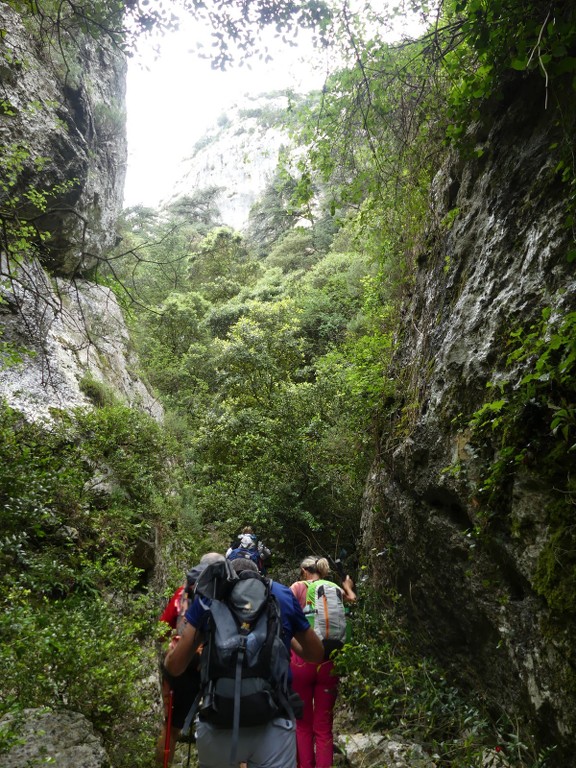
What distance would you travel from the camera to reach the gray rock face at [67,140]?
7188mm

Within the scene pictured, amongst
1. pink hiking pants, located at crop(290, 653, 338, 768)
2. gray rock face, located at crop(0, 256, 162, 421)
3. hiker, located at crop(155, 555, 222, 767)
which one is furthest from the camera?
gray rock face, located at crop(0, 256, 162, 421)

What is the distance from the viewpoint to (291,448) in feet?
28.7

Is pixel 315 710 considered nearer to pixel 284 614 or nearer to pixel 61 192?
pixel 284 614

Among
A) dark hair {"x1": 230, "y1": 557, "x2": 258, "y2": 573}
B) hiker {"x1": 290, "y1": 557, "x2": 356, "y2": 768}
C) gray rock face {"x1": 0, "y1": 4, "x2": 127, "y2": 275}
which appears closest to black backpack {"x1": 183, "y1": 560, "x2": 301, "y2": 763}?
dark hair {"x1": 230, "y1": 557, "x2": 258, "y2": 573}

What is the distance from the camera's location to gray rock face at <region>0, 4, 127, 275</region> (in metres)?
7.19

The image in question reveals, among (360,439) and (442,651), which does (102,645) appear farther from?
(360,439)

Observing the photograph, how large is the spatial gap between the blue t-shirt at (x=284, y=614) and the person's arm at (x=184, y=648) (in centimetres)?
4

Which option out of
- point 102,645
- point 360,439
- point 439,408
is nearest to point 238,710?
point 102,645

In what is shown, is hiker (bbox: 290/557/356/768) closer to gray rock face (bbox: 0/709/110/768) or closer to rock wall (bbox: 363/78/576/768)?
rock wall (bbox: 363/78/576/768)

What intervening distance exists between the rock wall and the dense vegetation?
195 millimetres

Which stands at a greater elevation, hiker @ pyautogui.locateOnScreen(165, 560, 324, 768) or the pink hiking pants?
hiker @ pyautogui.locateOnScreen(165, 560, 324, 768)

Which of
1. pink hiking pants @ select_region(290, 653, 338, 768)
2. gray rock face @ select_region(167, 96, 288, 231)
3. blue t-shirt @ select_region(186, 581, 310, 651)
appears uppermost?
gray rock face @ select_region(167, 96, 288, 231)

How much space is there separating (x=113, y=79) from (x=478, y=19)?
45.9ft

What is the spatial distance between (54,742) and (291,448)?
617 centimetres
